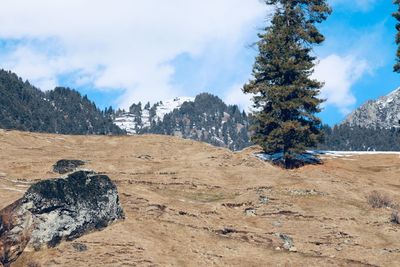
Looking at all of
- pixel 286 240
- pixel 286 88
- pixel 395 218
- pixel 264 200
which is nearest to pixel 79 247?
pixel 286 240

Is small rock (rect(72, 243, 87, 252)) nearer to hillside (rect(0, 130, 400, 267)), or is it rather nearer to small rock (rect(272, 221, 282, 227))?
hillside (rect(0, 130, 400, 267))

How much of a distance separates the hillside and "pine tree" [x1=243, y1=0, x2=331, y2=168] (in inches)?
138

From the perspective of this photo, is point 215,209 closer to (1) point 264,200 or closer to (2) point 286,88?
(1) point 264,200

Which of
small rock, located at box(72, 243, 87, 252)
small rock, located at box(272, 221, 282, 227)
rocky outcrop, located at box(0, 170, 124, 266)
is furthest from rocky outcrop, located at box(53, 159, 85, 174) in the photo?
small rock, located at box(272, 221, 282, 227)

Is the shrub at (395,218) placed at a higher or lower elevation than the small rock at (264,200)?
lower

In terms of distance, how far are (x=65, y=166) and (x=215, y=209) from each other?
12.4 metres

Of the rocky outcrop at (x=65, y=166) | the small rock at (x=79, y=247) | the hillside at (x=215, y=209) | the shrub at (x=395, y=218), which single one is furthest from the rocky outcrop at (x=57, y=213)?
the shrub at (x=395, y=218)

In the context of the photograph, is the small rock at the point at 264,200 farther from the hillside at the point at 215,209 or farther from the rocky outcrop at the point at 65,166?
the rocky outcrop at the point at 65,166

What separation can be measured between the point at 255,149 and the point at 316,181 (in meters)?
22.4

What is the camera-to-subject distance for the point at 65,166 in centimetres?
3988

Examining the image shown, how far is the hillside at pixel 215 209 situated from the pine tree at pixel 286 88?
3503mm

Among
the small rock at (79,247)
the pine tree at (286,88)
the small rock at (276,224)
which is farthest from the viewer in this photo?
the pine tree at (286,88)

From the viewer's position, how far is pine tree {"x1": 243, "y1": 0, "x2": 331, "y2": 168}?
52312mm

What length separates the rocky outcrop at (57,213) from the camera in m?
26.0
